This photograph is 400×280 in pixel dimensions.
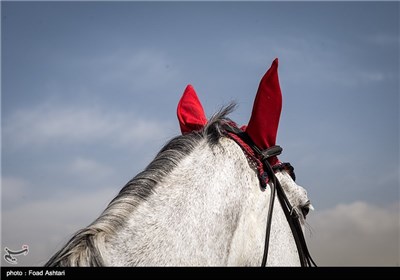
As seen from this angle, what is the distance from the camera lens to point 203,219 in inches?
131

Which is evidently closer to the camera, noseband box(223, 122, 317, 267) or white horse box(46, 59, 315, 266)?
white horse box(46, 59, 315, 266)

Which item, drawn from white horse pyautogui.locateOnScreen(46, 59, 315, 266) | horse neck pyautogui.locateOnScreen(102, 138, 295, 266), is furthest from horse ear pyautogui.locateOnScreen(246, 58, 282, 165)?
horse neck pyautogui.locateOnScreen(102, 138, 295, 266)

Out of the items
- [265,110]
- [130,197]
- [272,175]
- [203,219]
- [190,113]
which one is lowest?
[203,219]

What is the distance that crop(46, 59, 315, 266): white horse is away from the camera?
3.10 meters

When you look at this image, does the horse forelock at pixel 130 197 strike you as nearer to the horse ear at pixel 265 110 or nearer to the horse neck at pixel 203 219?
the horse neck at pixel 203 219

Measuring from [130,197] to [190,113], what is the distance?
133 centimetres

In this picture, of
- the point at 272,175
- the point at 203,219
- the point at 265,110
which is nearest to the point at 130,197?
the point at 203,219

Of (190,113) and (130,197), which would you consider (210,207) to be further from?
(190,113)

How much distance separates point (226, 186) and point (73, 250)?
3.78 ft

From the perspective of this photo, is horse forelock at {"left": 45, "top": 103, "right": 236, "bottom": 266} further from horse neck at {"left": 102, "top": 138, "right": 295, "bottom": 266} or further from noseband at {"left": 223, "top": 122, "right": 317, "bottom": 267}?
noseband at {"left": 223, "top": 122, "right": 317, "bottom": 267}

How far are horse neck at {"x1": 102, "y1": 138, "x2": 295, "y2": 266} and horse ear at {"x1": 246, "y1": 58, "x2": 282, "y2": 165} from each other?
22 centimetres
